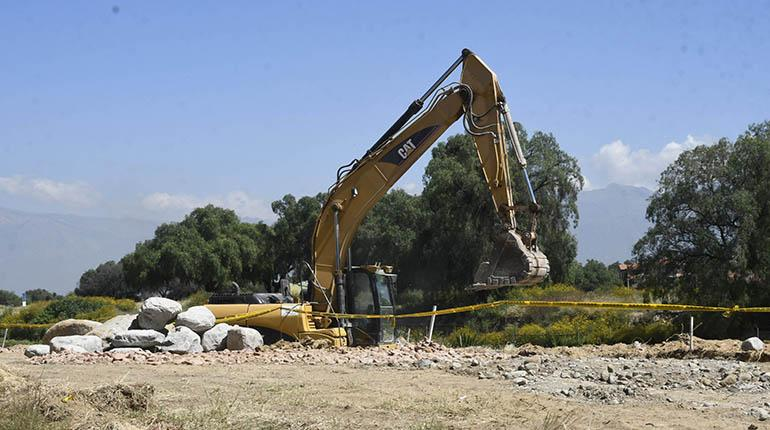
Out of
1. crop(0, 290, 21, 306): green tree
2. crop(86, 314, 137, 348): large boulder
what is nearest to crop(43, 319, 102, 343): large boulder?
crop(86, 314, 137, 348): large boulder

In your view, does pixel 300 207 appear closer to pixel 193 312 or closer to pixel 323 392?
pixel 193 312

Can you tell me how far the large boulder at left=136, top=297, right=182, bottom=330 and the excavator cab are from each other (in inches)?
151

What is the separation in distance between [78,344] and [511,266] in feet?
27.6

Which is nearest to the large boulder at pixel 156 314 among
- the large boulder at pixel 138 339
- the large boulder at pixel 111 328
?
the large boulder at pixel 111 328

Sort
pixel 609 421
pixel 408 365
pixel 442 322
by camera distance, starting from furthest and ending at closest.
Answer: pixel 442 322, pixel 408 365, pixel 609 421

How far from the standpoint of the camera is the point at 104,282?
7419 cm

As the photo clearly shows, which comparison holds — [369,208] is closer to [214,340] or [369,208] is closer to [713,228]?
[214,340]

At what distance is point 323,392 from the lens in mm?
12219

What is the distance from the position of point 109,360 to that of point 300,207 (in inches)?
2095

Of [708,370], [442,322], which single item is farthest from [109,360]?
[442,322]

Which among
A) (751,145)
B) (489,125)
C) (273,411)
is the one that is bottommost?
(273,411)

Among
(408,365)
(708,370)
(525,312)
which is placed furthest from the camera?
(525,312)

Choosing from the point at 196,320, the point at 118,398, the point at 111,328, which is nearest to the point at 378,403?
the point at 118,398

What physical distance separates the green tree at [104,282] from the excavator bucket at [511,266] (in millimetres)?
53105
